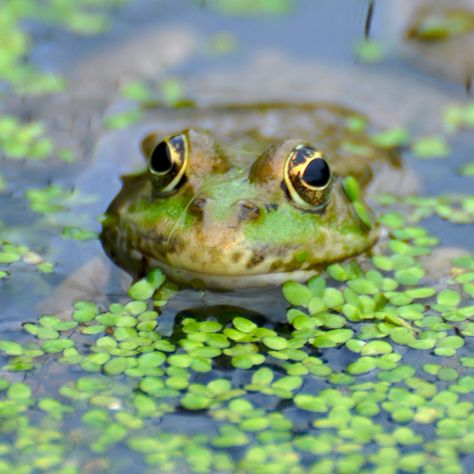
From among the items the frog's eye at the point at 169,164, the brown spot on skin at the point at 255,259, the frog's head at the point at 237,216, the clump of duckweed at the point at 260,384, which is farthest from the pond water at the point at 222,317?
the frog's eye at the point at 169,164

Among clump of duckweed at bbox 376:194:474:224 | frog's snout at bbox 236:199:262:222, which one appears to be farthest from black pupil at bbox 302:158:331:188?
clump of duckweed at bbox 376:194:474:224

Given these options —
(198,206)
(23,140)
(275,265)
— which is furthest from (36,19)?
(275,265)

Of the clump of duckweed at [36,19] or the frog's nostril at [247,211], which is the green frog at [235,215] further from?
the clump of duckweed at [36,19]

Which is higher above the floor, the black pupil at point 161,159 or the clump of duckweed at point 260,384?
the black pupil at point 161,159

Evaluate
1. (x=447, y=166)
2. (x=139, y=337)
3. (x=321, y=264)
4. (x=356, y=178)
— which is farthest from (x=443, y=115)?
(x=139, y=337)

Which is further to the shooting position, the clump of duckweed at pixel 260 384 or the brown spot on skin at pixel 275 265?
the brown spot on skin at pixel 275 265

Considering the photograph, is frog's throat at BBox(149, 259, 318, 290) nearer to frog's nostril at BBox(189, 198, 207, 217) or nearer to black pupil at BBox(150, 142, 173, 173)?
frog's nostril at BBox(189, 198, 207, 217)

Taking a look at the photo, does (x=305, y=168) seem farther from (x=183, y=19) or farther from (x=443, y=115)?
(x=183, y=19)
